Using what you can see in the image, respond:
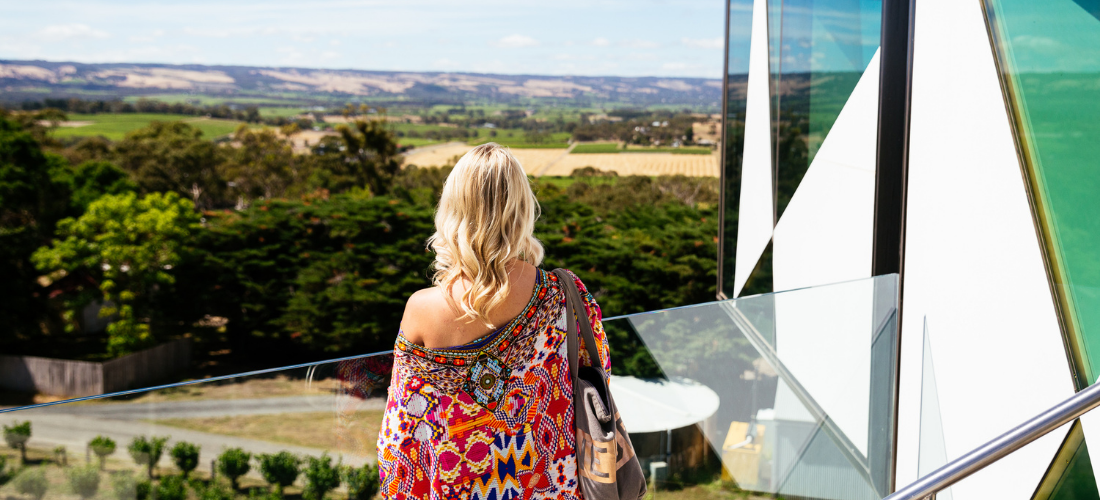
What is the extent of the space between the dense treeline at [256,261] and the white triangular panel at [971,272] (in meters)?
15.3

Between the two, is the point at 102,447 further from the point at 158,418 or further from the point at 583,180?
the point at 583,180

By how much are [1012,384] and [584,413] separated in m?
1.49

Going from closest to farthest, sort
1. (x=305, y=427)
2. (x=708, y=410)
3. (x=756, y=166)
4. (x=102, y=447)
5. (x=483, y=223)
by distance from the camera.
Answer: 1. (x=483, y=223)
2. (x=102, y=447)
3. (x=305, y=427)
4. (x=708, y=410)
5. (x=756, y=166)

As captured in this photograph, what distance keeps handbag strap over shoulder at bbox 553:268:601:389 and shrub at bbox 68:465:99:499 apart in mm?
1534

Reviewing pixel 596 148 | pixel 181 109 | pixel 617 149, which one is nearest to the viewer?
pixel 181 109

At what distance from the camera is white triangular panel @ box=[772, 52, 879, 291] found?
10.8ft

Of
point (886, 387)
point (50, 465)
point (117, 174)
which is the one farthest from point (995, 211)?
point (117, 174)

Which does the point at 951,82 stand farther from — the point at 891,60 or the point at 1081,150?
the point at 1081,150

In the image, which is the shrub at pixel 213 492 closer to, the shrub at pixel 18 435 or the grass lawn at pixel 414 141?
the shrub at pixel 18 435

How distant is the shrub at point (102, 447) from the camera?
2104 mm

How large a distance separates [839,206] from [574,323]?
103 inches

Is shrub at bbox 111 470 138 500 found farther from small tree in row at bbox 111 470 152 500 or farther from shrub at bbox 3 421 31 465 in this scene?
shrub at bbox 3 421 31 465

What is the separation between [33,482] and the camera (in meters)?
2.08

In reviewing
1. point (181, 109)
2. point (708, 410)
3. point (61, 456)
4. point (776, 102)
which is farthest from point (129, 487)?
point (181, 109)
